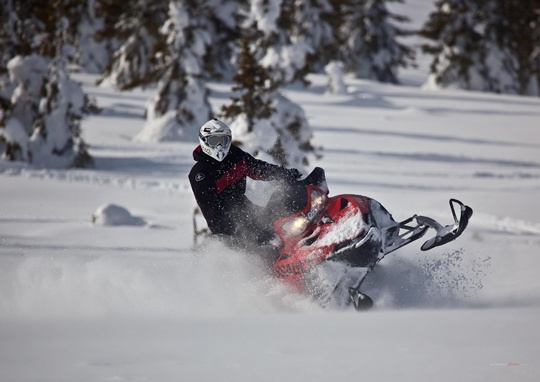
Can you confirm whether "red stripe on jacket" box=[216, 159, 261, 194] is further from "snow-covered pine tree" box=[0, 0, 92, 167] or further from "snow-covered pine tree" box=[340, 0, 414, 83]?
"snow-covered pine tree" box=[340, 0, 414, 83]

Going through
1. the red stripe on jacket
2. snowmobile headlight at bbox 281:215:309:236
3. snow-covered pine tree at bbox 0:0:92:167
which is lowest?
snow-covered pine tree at bbox 0:0:92:167

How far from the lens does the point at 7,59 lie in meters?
22.8

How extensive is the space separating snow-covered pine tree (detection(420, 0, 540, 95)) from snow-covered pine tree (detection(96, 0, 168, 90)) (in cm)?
1473

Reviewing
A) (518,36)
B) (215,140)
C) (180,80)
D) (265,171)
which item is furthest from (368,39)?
(215,140)

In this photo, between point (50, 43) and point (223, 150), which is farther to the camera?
point (50, 43)

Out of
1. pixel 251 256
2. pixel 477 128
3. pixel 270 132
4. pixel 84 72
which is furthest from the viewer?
pixel 84 72

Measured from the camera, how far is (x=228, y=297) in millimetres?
7793

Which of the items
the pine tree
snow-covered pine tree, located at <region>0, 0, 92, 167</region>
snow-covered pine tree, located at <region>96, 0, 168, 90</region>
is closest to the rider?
the pine tree

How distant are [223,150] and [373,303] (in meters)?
2.37

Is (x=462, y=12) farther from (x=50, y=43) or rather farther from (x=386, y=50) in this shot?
(x=50, y=43)

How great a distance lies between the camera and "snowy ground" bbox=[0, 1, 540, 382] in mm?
4832

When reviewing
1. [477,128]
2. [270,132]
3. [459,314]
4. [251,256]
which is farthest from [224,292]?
[477,128]

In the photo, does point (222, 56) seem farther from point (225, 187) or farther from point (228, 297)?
point (228, 297)

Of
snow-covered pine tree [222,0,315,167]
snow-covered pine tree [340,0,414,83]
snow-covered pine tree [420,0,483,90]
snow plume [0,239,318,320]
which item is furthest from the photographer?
snow-covered pine tree [340,0,414,83]
